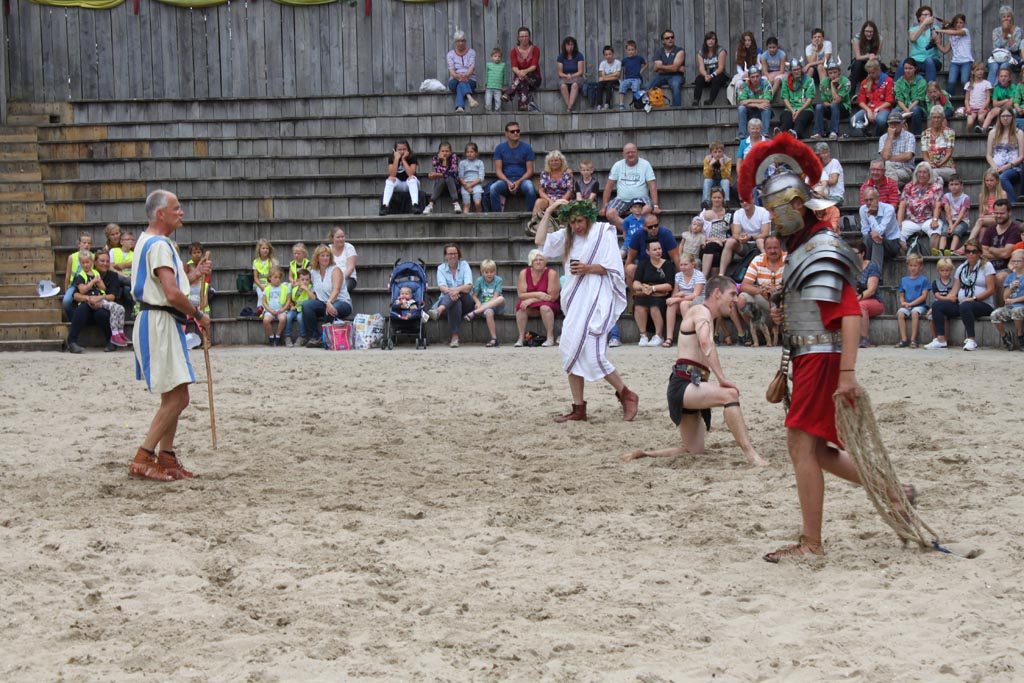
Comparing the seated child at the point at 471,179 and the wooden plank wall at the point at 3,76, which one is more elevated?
the wooden plank wall at the point at 3,76

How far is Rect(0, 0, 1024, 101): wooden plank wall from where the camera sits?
2017 centimetres

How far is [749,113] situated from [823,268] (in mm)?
12376

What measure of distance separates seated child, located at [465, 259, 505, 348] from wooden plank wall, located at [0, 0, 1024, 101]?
631 centimetres

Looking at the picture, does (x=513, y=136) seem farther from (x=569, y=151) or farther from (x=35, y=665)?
(x=35, y=665)

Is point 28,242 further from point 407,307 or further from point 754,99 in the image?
point 754,99

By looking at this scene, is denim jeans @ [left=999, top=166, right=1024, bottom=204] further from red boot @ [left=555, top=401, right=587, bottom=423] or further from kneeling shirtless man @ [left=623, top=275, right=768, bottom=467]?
kneeling shirtless man @ [left=623, top=275, right=768, bottom=467]

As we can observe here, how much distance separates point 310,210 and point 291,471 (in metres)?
10.3

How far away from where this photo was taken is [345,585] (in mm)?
4969

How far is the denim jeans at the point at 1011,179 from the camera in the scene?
1445 cm

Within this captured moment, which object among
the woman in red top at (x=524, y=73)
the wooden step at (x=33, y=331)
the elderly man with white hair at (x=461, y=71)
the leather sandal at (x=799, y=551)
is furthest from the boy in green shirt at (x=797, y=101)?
the leather sandal at (x=799, y=551)

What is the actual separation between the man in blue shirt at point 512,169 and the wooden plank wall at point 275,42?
3895 millimetres

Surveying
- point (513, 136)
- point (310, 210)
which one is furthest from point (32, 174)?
point (513, 136)

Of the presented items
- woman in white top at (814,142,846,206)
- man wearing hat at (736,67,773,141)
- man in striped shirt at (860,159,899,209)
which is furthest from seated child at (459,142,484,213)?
man in striped shirt at (860,159,899,209)

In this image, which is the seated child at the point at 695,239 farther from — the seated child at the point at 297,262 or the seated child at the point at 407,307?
the seated child at the point at 297,262
